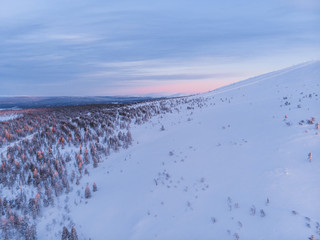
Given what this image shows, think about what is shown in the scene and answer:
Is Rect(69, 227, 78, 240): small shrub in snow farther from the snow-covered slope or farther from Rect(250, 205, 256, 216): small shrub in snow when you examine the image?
Rect(250, 205, 256, 216): small shrub in snow

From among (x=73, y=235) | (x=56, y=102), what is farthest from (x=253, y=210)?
(x=56, y=102)

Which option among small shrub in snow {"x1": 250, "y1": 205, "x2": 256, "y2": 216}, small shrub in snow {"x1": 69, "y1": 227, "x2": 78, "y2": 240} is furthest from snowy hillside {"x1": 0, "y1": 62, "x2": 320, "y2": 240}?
small shrub in snow {"x1": 69, "y1": 227, "x2": 78, "y2": 240}

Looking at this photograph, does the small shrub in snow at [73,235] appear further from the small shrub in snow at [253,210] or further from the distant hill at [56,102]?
the distant hill at [56,102]

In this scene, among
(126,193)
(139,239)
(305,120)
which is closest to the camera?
(139,239)

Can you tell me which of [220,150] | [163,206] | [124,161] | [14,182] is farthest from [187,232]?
[14,182]

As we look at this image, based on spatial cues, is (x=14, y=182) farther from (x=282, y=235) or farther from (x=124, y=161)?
(x=282, y=235)
